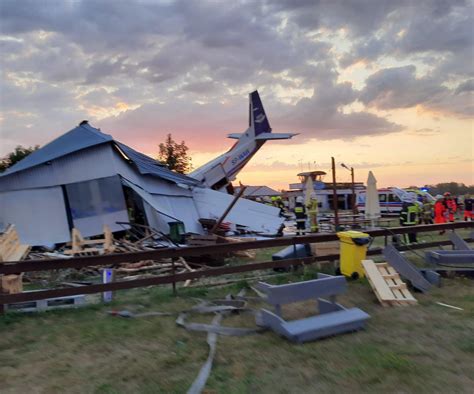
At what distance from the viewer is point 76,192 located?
17844 millimetres

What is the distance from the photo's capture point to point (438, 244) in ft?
35.3

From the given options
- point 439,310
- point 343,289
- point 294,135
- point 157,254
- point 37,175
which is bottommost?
point 439,310

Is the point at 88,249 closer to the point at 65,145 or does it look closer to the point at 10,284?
the point at 65,145

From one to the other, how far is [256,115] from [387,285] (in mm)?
29389

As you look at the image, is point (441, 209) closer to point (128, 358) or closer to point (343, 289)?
point (343, 289)

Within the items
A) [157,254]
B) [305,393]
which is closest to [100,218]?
[157,254]

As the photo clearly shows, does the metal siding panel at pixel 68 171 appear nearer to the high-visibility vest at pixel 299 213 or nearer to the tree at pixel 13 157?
the high-visibility vest at pixel 299 213

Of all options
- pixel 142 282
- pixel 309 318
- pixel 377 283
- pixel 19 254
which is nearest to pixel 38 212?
pixel 19 254

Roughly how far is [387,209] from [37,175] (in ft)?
94.7

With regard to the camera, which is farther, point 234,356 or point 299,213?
point 299,213

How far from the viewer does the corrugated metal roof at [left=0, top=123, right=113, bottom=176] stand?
57.4 feet

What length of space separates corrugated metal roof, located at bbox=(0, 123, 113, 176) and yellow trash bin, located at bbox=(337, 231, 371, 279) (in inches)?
495

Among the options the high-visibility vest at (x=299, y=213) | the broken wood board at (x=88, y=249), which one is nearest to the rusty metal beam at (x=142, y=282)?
the broken wood board at (x=88, y=249)

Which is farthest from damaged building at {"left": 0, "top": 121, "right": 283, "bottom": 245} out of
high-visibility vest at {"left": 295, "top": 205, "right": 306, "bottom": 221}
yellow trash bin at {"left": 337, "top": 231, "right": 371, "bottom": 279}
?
yellow trash bin at {"left": 337, "top": 231, "right": 371, "bottom": 279}
